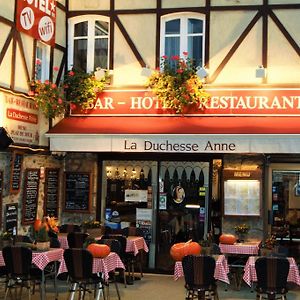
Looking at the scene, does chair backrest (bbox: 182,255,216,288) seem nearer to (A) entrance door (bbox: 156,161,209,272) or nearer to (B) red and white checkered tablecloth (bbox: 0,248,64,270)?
(B) red and white checkered tablecloth (bbox: 0,248,64,270)

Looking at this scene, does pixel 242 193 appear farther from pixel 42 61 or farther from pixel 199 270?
pixel 42 61

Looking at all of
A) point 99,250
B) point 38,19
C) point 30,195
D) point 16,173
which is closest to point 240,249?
point 99,250

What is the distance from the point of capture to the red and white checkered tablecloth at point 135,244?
1102cm

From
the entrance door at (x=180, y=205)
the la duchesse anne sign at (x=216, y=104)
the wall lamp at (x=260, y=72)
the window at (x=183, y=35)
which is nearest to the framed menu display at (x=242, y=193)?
the entrance door at (x=180, y=205)

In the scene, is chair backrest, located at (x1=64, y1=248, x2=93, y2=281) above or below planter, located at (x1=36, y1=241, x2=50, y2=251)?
below

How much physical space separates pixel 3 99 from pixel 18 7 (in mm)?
1887

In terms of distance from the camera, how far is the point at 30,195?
11.6m

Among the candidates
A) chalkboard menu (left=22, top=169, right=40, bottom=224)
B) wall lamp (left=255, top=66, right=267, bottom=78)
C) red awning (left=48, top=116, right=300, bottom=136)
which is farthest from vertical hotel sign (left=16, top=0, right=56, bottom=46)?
wall lamp (left=255, top=66, right=267, bottom=78)

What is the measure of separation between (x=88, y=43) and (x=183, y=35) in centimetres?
223

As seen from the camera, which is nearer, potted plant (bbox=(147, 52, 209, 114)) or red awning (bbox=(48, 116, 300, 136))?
red awning (bbox=(48, 116, 300, 136))

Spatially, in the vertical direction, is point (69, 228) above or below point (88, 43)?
below

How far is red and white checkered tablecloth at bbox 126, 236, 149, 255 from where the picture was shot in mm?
11016

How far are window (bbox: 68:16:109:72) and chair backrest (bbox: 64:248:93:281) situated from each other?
562cm

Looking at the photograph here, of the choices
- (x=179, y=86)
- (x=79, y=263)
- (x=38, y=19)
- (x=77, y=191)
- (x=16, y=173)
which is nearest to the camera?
(x=79, y=263)
